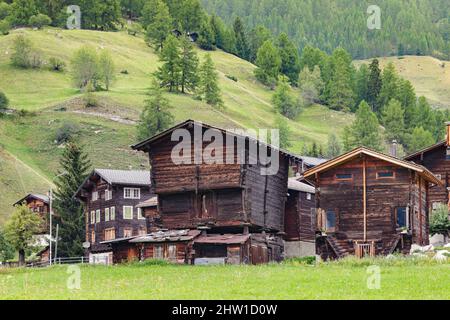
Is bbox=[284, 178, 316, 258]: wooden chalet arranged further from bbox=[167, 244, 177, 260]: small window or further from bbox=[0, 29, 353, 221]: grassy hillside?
bbox=[0, 29, 353, 221]: grassy hillside

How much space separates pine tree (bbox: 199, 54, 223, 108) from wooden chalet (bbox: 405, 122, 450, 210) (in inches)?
3606

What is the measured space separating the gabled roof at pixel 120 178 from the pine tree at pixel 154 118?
51.2 meters

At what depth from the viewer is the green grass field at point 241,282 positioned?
37844mm

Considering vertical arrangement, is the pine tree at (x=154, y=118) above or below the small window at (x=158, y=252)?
above

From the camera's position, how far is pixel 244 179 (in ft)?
231

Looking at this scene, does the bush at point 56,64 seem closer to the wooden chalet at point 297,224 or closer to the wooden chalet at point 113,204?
the wooden chalet at point 113,204

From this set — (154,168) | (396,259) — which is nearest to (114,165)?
(154,168)

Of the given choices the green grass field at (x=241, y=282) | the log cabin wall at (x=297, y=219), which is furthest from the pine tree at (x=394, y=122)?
the green grass field at (x=241, y=282)

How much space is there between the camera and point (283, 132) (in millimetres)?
164375

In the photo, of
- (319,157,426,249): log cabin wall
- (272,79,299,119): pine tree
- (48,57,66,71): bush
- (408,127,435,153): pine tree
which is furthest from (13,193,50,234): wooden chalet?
(408,127,435,153): pine tree

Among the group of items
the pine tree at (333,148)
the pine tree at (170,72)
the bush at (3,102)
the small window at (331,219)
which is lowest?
the small window at (331,219)

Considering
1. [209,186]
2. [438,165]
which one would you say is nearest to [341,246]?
[209,186]

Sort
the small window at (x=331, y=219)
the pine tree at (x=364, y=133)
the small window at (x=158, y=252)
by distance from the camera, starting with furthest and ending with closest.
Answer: the pine tree at (x=364, y=133)
the small window at (x=158, y=252)
the small window at (x=331, y=219)

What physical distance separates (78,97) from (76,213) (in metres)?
71.6
